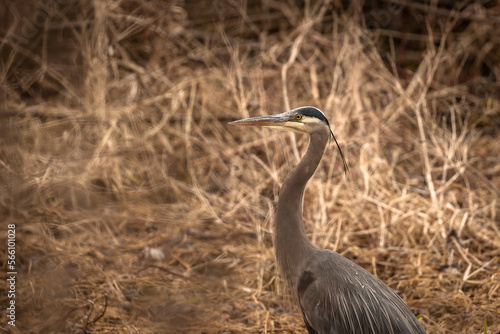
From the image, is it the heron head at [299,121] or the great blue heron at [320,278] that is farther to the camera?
the heron head at [299,121]

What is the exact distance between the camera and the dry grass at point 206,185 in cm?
385

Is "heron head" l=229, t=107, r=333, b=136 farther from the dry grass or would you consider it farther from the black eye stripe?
the dry grass

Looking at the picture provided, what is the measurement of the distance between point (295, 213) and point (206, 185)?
256 cm

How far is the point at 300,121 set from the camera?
321 cm

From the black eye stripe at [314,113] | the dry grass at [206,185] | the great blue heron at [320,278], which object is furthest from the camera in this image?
the dry grass at [206,185]

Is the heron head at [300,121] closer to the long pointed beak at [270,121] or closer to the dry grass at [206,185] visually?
the long pointed beak at [270,121]

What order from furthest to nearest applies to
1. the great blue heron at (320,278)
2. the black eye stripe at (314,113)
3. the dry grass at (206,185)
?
the dry grass at (206,185) < the black eye stripe at (314,113) < the great blue heron at (320,278)

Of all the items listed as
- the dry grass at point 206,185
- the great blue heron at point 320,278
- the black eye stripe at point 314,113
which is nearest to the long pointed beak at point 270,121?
the great blue heron at point 320,278

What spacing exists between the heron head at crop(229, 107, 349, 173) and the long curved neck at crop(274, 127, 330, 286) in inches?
1.3

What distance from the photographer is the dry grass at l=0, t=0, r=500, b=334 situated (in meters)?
3.85

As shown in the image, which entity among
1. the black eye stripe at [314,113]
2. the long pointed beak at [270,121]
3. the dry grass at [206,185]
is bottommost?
the dry grass at [206,185]

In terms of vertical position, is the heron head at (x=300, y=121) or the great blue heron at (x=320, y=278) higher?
the heron head at (x=300, y=121)

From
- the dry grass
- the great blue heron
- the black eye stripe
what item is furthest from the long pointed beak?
the dry grass

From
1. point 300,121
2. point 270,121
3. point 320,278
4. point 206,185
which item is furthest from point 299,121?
point 206,185
